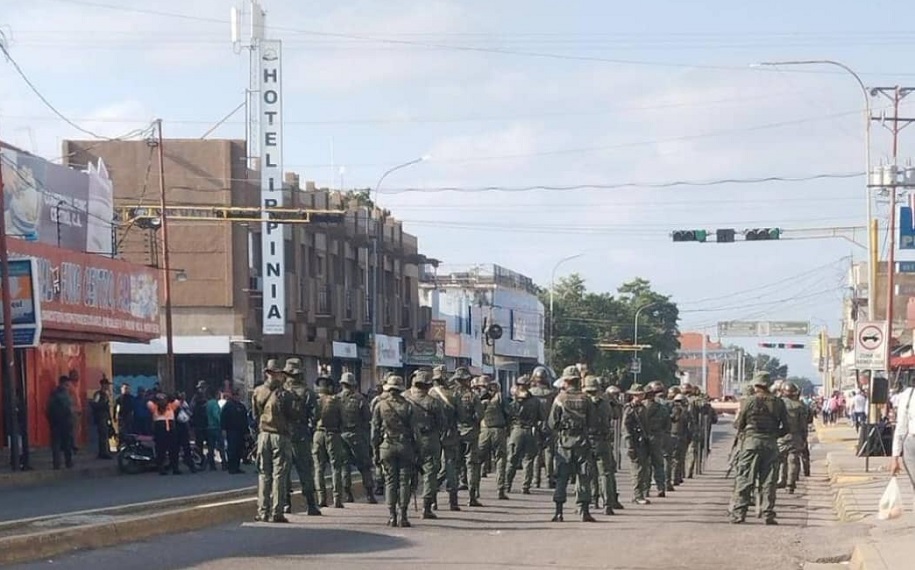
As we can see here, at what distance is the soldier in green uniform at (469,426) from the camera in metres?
22.0

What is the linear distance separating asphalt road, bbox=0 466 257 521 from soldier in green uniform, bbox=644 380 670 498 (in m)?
6.56

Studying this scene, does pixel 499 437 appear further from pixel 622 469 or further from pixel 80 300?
pixel 80 300

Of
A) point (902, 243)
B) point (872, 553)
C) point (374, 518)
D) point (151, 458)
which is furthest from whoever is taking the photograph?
point (902, 243)

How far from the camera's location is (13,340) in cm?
2930

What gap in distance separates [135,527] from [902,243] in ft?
87.6

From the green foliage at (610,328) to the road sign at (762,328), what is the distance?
13.6m

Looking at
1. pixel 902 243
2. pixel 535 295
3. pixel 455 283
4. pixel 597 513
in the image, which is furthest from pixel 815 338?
pixel 597 513

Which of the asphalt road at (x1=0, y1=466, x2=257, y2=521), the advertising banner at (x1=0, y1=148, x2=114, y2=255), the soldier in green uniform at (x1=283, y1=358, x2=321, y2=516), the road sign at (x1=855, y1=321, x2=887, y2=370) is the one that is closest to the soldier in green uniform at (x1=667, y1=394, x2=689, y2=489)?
the road sign at (x1=855, y1=321, x2=887, y2=370)

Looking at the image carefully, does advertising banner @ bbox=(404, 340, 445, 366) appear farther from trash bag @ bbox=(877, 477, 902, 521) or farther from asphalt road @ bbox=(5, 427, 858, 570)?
trash bag @ bbox=(877, 477, 902, 521)

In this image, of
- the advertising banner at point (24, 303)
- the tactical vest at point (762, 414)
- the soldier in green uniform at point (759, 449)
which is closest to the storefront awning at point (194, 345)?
the advertising banner at point (24, 303)

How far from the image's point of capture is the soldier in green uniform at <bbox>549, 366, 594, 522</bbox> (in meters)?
18.7

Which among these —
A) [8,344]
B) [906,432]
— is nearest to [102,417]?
[8,344]

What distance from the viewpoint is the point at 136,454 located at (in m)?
29.1

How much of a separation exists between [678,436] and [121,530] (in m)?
12.7
